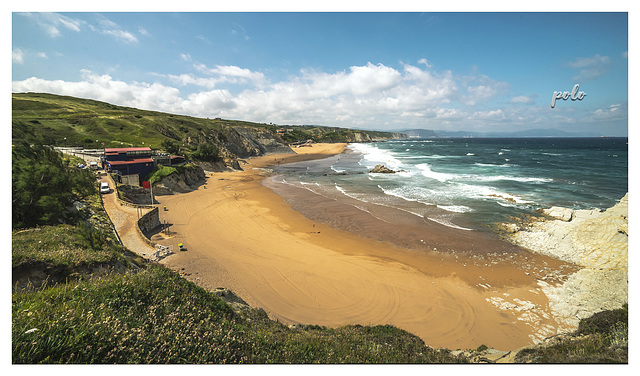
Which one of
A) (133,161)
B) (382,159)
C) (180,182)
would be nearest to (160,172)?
(180,182)

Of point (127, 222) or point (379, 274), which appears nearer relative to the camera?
point (379, 274)

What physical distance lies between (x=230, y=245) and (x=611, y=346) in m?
20.1

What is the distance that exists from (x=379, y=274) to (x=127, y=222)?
63.5 ft

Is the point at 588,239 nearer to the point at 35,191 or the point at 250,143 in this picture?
the point at 35,191

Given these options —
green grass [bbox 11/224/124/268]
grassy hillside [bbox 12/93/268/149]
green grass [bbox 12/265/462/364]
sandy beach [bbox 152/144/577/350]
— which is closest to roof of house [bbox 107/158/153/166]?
sandy beach [bbox 152/144/577/350]

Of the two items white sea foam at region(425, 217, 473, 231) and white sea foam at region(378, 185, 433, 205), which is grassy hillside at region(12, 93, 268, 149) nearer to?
white sea foam at region(378, 185, 433, 205)

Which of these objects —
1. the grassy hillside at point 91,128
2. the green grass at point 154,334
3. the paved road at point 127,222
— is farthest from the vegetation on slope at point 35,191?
the grassy hillside at point 91,128

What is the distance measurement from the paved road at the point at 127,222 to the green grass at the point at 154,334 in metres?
11.2

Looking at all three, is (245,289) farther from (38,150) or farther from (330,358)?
(38,150)

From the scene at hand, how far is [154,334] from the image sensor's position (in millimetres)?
4461

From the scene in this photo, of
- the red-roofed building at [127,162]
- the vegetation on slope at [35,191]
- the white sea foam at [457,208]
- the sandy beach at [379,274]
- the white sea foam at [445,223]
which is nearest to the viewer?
the vegetation on slope at [35,191]

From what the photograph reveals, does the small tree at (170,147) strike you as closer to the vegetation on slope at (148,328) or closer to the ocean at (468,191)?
the ocean at (468,191)

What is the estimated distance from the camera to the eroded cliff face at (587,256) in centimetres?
1212

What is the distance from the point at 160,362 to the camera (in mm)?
4188
